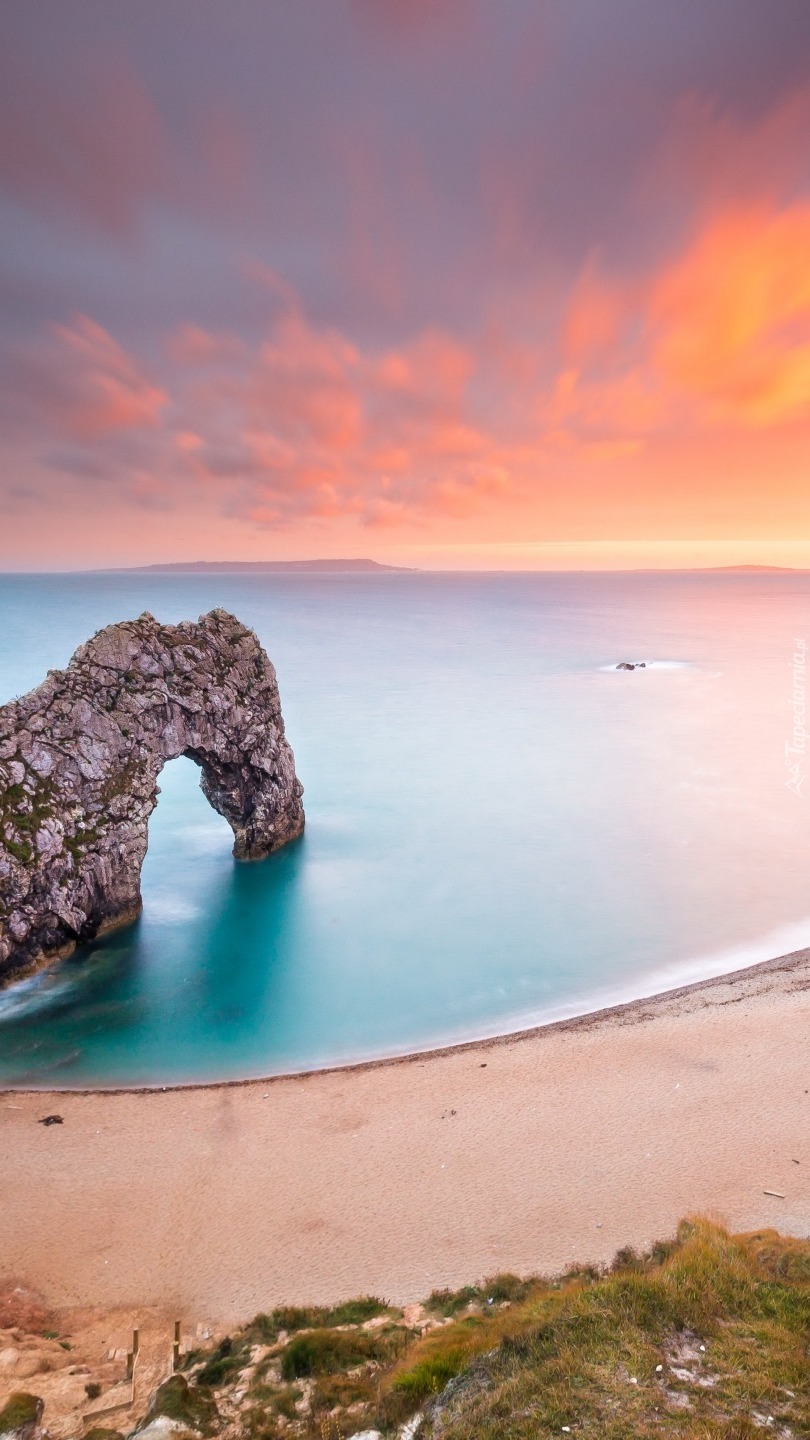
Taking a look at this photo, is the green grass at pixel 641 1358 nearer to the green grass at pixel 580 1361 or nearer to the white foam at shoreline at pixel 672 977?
the green grass at pixel 580 1361

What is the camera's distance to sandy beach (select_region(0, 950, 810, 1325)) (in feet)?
40.6

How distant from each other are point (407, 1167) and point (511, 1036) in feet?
18.5

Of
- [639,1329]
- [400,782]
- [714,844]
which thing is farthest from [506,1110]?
[400,782]

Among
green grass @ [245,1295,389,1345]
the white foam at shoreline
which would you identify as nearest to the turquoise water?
the white foam at shoreline

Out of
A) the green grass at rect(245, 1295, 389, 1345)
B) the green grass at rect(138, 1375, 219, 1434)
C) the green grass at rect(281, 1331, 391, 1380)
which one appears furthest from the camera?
the green grass at rect(245, 1295, 389, 1345)

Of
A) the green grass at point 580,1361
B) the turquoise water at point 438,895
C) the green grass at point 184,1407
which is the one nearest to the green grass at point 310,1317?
the green grass at point 580,1361

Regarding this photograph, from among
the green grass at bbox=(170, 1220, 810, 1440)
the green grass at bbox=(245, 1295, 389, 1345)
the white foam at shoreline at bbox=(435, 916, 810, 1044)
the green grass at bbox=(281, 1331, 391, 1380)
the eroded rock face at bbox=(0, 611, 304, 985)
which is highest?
the eroded rock face at bbox=(0, 611, 304, 985)

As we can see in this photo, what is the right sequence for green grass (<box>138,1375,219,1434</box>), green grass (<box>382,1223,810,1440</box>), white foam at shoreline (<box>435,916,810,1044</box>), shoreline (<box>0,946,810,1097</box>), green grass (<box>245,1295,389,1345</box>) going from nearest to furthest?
green grass (<box>382,1223,810,1440</box>) → green grass (<box>138,1375,219,1434</box>) → green grass (<box>245,1295,389,1345</box>) → shoreline (<box>0,946,810,1097</box>) → white foam at shoreline (<box>435,916,810,1044</box>)

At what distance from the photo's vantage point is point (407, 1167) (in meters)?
14.6

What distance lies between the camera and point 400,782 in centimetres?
4262

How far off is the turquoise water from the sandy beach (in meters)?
2.26

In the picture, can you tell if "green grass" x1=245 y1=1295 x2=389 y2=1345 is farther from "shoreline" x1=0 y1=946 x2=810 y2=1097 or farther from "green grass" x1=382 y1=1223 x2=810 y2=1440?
"shoreline" x1=0 y1=946 x2=810 y2=1097

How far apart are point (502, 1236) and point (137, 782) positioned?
1681 centimetres

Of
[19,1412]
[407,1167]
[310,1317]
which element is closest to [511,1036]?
[407,1167]
